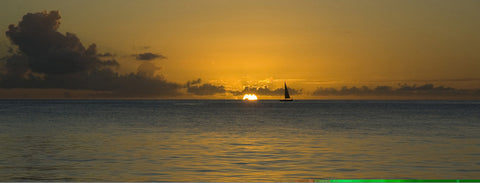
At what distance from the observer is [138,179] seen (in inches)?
911

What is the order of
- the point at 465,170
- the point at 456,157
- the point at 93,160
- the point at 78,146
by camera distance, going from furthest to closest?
1. the point at 78,146
2. the point at 456,157
3. the point at 93,160
4. the point at 465,170

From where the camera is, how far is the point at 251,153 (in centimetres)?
3403

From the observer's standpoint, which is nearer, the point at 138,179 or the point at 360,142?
the point at 138,179

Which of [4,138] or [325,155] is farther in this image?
[4,138]

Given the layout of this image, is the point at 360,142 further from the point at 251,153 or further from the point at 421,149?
the point at 251,153

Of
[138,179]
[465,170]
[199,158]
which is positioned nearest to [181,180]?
[138,179]

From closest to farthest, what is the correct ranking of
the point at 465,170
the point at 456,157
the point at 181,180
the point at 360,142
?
1. the point at 181,180
2. the point at 465,170
3. the point at 456,157
4. the point at 360,142

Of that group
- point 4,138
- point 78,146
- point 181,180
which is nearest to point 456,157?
point 181,180

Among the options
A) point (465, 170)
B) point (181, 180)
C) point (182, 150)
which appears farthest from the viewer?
point (182, 150)

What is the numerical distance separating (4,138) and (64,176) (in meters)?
25.8

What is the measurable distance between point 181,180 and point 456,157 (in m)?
17.8

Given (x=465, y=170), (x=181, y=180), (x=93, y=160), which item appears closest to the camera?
(x=181, y=180)

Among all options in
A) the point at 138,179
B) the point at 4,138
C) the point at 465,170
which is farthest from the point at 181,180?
the point at 4,138

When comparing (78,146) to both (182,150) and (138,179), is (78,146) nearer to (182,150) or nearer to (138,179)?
(182,150)
